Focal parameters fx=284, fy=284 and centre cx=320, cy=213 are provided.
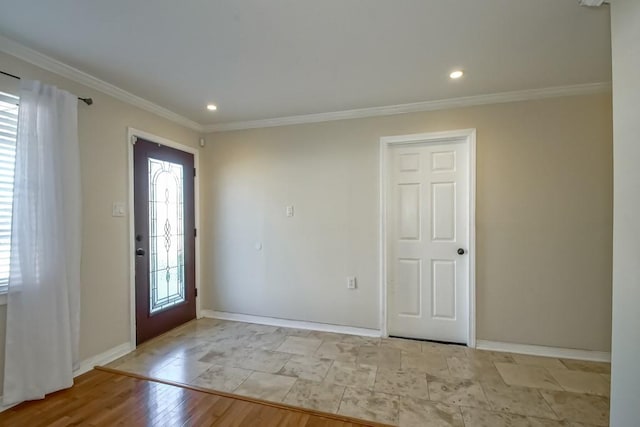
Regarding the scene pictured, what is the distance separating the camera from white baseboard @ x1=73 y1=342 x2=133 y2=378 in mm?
2383

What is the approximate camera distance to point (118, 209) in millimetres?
2695

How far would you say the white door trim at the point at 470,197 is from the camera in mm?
2828

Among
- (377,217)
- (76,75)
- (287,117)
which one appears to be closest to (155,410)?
(377,217)

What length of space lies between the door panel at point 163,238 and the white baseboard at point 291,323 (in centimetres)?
33

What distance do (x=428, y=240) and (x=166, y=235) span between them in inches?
115

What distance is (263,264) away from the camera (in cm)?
353

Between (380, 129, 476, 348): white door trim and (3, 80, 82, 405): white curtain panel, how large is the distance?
8.97 ft

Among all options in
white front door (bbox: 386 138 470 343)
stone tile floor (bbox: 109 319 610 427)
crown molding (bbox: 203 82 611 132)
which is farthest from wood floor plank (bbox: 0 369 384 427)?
crown molding (bbox: 203 82 611 132)

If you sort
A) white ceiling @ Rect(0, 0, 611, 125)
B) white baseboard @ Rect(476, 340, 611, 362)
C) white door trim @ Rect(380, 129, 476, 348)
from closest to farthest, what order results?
white ceiling @ Rect(0, 0, 611, 125)
white baseboard @ Rect(476, 340, 611, 362)
white door trim @ Rect(380, 129, 476, 348)

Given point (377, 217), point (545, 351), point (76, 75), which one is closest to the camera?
point (76, 75)

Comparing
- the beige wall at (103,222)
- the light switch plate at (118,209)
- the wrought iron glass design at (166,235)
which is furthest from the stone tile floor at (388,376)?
the light switch plate at (118,209)

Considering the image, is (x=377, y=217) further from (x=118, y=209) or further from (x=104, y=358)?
(x=104, y=358)

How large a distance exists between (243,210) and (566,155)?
3.43 m

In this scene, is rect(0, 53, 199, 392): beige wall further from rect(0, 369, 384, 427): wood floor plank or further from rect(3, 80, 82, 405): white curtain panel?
rect(0, 369, 384, 427): wood floor plank
